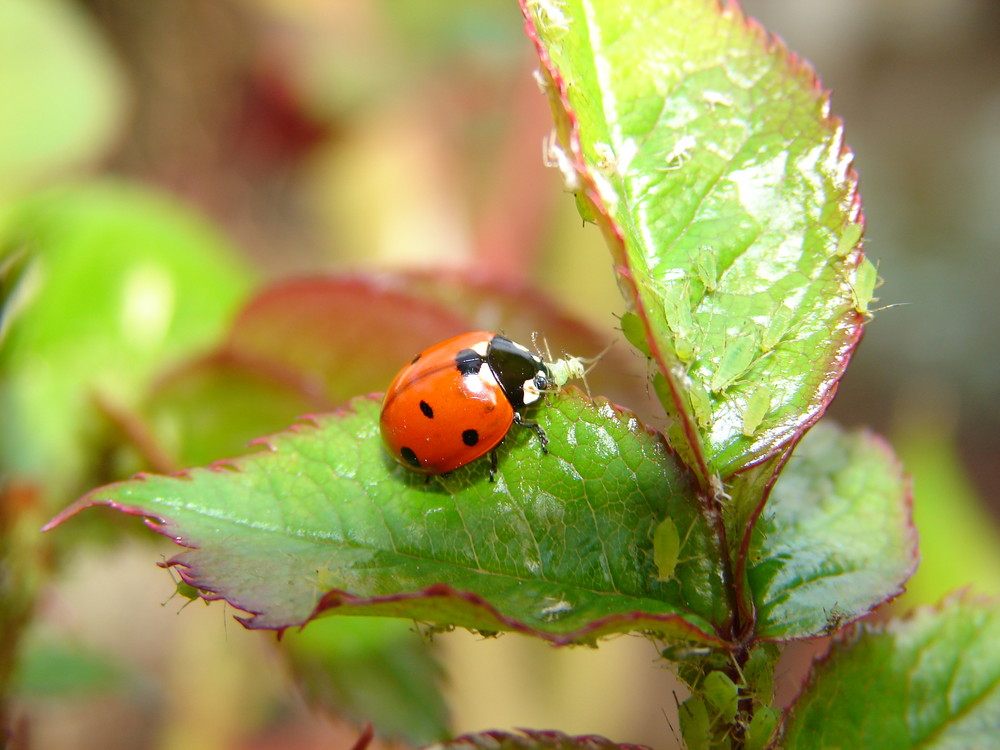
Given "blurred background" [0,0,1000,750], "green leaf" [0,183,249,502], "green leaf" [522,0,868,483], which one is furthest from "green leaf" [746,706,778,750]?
"green leaf" [0,183,249,502]

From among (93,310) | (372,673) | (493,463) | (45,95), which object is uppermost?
(45,95)

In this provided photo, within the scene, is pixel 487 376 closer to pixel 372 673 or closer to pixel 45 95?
pixel 372 673

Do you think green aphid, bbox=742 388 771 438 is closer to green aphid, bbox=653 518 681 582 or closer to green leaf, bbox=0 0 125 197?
green aphid, bbox=653 518 681 582

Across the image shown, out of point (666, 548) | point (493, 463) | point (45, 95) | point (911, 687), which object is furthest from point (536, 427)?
point (45, 95)

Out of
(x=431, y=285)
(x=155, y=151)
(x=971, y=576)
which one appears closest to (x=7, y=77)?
(x=155, y=151)

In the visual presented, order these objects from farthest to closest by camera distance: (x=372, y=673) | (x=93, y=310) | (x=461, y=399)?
(x=93, y=310) < (x=372, y=673) < (x=461, y=399)
